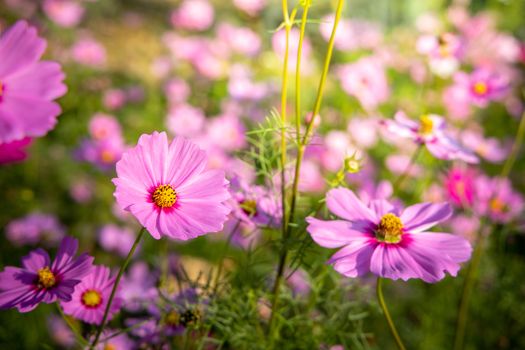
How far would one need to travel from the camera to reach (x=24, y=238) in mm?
1262

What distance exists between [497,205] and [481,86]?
276 mm

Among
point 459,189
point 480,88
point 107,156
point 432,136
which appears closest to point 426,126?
point 432,136

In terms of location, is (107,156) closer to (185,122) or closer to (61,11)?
(185,122)

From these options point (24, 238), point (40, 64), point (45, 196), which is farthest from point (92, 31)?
point (40, 64)

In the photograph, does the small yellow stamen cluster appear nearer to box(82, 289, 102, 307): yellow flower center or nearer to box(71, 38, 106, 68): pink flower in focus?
box(82, 289, 102, 307): yellow flower center

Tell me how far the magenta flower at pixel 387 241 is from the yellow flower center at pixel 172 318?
24 cm

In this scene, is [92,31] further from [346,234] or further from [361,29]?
[346,234]

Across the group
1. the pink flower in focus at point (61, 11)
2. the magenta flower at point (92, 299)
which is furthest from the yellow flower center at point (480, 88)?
the pink flower in focus at point (61, 11)

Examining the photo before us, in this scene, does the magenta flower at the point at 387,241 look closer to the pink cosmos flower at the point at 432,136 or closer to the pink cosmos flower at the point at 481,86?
the pink cosmos flower at the point at 432,136

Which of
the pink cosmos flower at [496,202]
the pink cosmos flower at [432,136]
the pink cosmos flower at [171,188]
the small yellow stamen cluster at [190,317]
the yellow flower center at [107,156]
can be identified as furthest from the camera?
the yellow flower center at [107,156]

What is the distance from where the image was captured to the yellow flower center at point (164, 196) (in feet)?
1.56

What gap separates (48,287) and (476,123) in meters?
2.03

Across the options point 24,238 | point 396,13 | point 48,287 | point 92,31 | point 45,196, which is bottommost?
point 48,287

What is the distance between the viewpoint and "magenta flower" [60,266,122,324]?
524 mm
